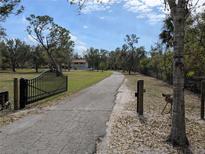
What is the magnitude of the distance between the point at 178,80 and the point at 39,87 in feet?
37.1

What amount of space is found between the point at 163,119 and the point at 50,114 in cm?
387

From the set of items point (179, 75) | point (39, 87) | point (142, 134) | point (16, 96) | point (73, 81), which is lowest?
point (73, 81)

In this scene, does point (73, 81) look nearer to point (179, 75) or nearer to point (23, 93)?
point (23, 93)

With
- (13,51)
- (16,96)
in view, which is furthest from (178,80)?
(13,51)

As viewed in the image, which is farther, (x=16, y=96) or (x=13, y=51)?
(x=13, y=51)

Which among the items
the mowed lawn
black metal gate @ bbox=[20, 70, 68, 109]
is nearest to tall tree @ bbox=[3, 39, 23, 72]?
the mowed lawn

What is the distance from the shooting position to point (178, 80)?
8953 millimetres

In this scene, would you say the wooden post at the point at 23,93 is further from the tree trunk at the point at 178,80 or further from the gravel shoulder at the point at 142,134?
the tree trunk at the point at 178,80

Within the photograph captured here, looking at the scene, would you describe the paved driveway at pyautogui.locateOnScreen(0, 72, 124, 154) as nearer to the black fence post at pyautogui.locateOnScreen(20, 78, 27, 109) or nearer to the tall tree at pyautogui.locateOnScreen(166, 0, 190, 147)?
the tall tree at pyautogui.locateOnScreen(166, 0, 190, 147)

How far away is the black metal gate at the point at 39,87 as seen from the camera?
16386 millimetres

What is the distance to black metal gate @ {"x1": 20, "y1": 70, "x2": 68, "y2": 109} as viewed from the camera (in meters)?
16.4

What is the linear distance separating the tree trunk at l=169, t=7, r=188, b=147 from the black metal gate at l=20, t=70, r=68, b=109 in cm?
868

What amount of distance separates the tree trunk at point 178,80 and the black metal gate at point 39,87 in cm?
868

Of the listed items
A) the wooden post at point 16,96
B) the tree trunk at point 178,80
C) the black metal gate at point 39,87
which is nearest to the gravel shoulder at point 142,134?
the tree trunk at point 178,80
